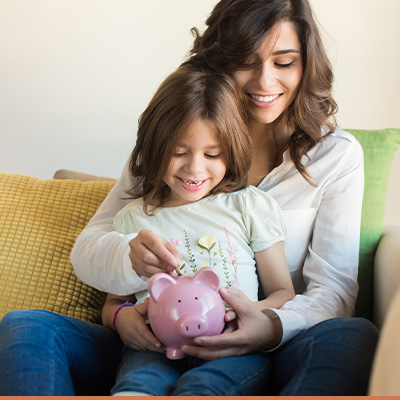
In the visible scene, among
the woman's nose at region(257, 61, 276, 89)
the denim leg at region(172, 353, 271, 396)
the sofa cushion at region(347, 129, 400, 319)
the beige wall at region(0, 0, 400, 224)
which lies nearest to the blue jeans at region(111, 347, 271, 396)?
the denim leg at region(172, 353, 271, 396)

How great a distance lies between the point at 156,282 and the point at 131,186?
1.44ft

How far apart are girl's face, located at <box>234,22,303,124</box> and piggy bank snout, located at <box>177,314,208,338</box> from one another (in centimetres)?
55

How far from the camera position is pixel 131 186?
4.59 ft

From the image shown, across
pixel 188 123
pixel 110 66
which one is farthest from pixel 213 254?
pixel 110 66

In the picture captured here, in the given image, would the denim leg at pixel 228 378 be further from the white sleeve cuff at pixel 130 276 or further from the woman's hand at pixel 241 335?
the white sleeve cuff at pixel 130 276

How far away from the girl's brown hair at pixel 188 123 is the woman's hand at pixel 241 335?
0.31 metres

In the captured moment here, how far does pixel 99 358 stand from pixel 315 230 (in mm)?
562

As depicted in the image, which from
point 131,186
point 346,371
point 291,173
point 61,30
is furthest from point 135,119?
point 346,371

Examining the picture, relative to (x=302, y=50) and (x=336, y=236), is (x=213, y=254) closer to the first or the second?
(x=336, y=236)

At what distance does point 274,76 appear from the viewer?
4.30ft

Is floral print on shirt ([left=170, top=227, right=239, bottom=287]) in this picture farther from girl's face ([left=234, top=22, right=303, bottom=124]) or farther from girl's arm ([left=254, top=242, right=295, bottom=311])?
girl's face ([left=234, top=22, right=303, bottom=124])

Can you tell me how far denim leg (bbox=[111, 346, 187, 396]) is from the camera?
3.13ft

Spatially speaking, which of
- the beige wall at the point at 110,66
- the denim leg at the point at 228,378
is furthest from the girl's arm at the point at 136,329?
the beige wall at the point at 110,66

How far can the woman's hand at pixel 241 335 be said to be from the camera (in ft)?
3.32
